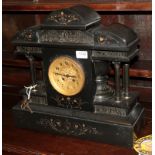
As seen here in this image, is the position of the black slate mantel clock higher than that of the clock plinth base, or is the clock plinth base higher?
the black slate mantel clock

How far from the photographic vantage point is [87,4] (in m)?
1.24

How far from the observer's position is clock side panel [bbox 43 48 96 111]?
1137 millimetres

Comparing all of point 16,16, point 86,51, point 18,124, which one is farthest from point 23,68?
point 86,51

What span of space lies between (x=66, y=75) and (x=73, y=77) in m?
0.03

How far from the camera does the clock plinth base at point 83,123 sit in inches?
44.2

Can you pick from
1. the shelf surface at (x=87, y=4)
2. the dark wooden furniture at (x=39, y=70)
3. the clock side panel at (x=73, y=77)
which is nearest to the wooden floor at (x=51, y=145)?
the dark wooden furniture at (x=39, y=70)

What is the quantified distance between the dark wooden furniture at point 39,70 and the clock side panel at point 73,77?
0.13 meters

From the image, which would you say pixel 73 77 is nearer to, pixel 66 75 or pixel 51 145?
pixel 66 75

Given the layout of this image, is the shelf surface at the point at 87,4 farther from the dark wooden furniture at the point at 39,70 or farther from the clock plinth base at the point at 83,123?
the clock plinth base at the point at 83,123

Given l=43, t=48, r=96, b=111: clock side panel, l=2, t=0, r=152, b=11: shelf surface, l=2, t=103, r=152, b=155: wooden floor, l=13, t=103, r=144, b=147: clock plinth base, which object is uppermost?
l=2, t=0, r=152, b=11: shelf surface

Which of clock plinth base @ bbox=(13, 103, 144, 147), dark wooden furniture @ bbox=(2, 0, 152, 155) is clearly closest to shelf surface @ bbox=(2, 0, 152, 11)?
dark wooden furniture @ bbox=(2, 0, 152, 155)

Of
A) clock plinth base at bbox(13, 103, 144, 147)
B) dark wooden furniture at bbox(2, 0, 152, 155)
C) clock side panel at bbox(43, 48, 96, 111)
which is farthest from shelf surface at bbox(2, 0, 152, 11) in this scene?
clock plinth base at bbox(13, 103, 144, 147)

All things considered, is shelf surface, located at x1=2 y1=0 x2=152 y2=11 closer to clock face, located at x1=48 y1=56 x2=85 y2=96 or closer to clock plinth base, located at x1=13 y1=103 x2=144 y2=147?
clock face, located at x1=48 y1=56 x2=85 y2=96

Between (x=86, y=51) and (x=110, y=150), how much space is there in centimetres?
35
